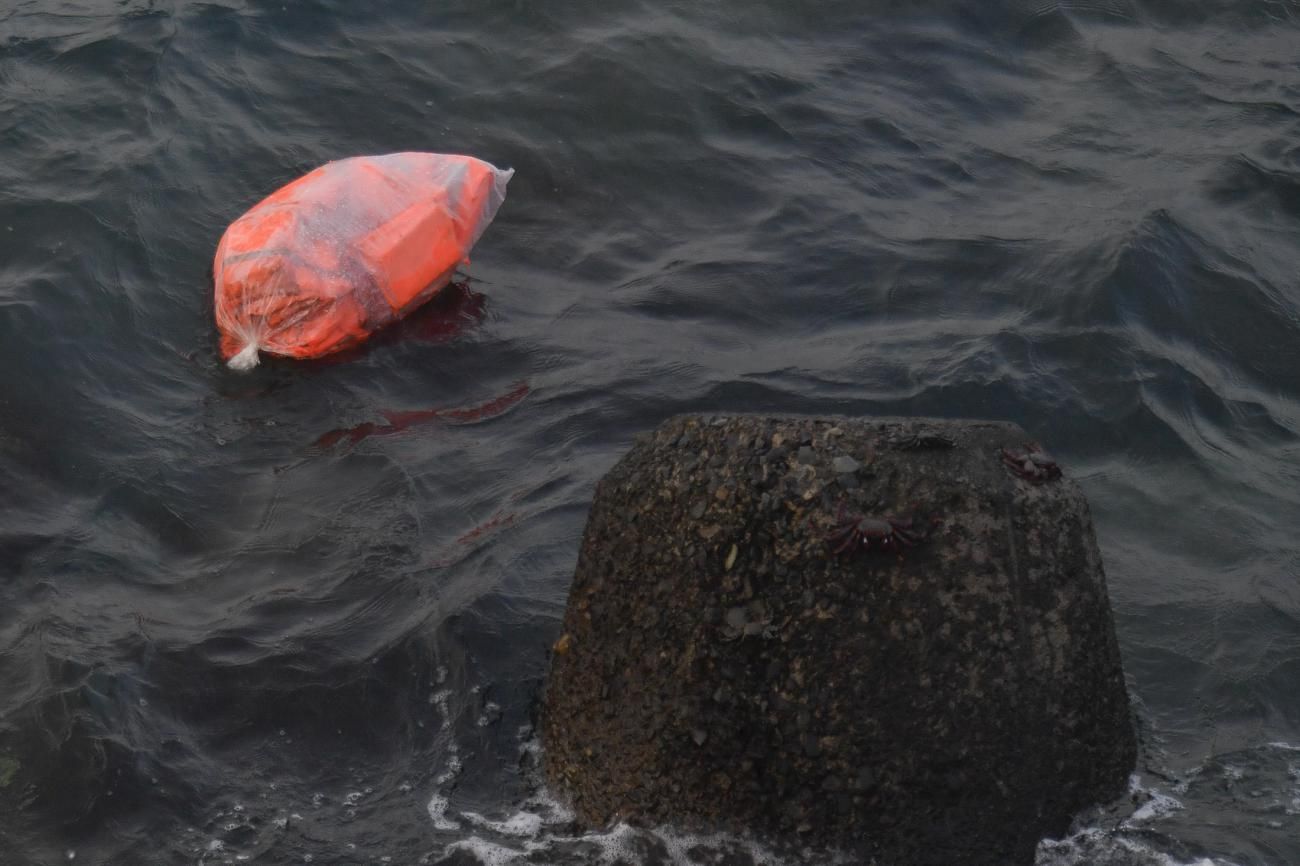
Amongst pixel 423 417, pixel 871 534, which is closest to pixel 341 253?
pixel 423 417

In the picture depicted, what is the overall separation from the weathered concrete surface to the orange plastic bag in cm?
309

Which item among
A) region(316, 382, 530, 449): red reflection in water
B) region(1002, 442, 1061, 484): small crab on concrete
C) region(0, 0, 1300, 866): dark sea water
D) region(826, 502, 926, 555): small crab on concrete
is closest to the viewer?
region(826, 502, 926, 555): small crab on concrete

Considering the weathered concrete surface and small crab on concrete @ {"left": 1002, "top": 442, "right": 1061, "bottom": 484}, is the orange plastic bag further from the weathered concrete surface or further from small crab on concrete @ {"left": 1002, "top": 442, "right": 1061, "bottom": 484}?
small crab on concrete @ {"left": 1002, "top": 442, "right": 1061, "bottom": 484}

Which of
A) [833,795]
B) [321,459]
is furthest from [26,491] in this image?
[833,795]

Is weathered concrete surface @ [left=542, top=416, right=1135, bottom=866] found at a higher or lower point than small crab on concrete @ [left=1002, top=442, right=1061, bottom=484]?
lower

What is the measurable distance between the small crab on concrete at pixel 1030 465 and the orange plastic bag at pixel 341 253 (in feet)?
12.1

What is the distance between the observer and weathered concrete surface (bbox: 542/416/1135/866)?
3576 millimetres

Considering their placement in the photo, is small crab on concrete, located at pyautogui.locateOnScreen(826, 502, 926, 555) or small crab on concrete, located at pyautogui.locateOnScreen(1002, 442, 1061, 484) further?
small crab on concrete, located at pyautogui.locateOnScreen(1002, 442, 1061, 484)

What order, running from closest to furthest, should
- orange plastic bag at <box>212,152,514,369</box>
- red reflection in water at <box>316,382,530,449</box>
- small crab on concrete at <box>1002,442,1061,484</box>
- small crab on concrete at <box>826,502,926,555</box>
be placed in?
1. small crab on concrete at <box>826,502,926,555</box>
2. small crab on concrete at <box>1002,442,1061,484</box>
3. red reflection in water at <box>316,382,530,449</box>
4. orange plastic bag at <box>212,152,514,369</box>

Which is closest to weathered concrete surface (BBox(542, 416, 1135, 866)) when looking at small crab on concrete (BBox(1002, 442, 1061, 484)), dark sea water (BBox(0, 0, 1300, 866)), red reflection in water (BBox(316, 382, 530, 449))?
small crab on concrete (BBox(1002, 442, 1061, 484))

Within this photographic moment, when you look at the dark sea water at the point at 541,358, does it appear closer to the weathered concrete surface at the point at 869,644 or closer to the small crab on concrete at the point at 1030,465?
the weathered concrete surface at the point at 869,644

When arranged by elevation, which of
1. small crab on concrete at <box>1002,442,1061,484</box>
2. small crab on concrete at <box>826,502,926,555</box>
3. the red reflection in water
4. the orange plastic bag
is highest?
small crab on concrete at <box>1002,442,1061,484</box>

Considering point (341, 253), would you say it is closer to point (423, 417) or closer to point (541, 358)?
point (423, 417)

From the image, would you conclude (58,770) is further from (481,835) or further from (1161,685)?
(1161,685)
